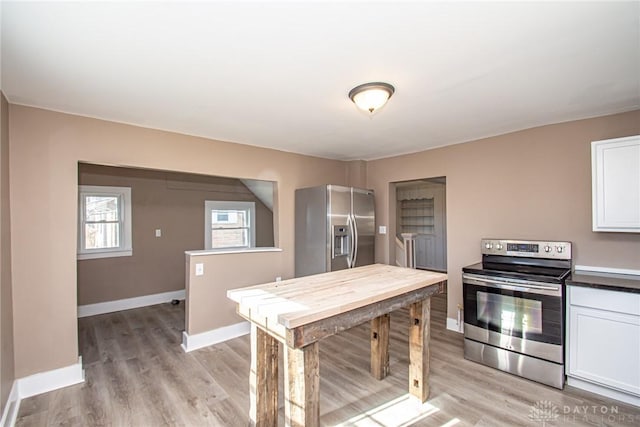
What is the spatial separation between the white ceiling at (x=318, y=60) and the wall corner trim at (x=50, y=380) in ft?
7.40

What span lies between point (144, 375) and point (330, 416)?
1789 millimetres

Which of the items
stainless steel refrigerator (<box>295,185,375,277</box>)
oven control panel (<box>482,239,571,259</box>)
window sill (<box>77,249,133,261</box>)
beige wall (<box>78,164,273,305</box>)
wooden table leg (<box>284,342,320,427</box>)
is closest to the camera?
wooden table leg (<box>284,342,320,427</box>)

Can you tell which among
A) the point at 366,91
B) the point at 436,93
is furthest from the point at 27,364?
the point at 436,93

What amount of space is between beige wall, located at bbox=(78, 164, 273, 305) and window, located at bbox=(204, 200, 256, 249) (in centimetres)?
13

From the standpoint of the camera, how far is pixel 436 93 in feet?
7.38

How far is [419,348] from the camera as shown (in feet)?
7.57

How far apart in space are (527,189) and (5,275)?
4.73 m

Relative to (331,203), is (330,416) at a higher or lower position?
lower

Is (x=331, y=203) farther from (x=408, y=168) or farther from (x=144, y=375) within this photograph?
(x=144, y=375)

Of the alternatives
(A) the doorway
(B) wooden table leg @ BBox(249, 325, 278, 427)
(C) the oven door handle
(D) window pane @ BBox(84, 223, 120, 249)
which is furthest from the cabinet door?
(D) window pane @ BBox(84, 223, 120, 249)

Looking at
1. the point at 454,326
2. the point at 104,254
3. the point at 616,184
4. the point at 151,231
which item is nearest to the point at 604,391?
the point at 454,326

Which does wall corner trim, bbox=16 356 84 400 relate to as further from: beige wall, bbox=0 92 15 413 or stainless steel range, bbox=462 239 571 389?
stainless steel range, bbox=462 239 571 389

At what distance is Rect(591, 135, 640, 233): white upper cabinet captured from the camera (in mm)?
2348

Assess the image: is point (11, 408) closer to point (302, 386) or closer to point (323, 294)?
point (302, 386)
